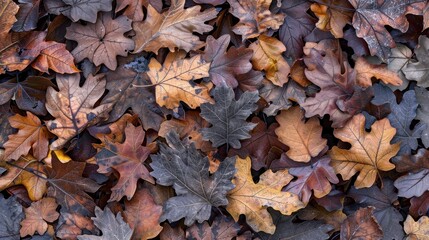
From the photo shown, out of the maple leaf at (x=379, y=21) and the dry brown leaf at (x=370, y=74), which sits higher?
the maple leaf at (x=379, y=21)

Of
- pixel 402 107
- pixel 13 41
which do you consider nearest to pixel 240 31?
pixel 402 107

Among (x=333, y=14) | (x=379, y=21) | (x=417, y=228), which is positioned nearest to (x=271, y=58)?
(x=333, y=14)

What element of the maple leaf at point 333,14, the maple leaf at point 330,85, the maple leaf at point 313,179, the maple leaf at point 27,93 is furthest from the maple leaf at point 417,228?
the maple leaf at point 27,93

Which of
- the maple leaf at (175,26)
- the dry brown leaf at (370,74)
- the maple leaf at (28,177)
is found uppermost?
the maple leaf at (175,26)

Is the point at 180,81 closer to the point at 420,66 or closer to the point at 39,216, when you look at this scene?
the point at 39,216

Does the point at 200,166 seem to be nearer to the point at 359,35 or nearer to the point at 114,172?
the point at 114,172

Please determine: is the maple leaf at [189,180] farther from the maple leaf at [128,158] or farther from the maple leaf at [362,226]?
the maple leaf at [362,226]
